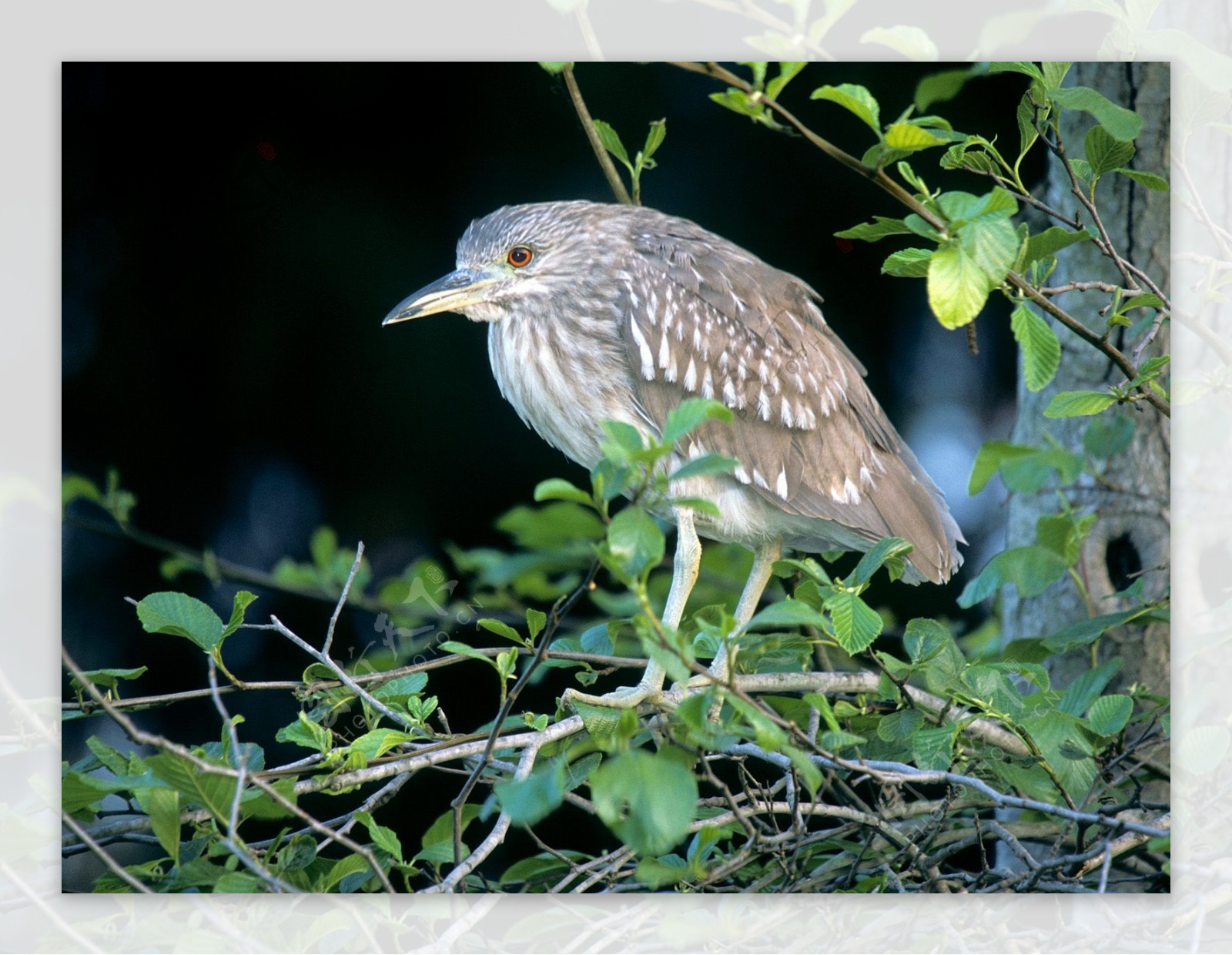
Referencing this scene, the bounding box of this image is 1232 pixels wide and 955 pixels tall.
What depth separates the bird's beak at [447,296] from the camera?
1.81 meters

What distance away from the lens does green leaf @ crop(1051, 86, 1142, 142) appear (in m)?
1.39

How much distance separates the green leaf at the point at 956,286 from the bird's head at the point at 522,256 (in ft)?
2.66

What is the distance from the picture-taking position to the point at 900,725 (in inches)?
61.4

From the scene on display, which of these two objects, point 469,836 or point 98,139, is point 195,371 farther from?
point 469,836

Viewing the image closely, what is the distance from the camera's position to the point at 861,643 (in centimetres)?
137

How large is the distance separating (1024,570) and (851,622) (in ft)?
1.46

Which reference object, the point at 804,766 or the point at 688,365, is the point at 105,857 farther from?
the point at 688,365

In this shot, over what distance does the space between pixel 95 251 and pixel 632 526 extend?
1.19 m

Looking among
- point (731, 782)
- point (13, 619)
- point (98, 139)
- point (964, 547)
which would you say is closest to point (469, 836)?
point (731, 782)

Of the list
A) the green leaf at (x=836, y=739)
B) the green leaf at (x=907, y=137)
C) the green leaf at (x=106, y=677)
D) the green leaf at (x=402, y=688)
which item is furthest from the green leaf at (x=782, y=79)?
the green leaf at (x=106, y=677)

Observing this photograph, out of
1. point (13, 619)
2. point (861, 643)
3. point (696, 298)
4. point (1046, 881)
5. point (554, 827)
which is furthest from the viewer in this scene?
point (554, 827)

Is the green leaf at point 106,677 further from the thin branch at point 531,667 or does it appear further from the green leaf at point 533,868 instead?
the green leaf at point 533,868

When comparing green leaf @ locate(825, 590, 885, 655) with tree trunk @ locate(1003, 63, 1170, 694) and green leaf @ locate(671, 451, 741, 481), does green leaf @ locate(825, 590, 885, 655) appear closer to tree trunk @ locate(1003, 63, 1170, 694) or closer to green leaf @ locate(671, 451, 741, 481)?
green leaf @ locate(671, 451, 741, 481)

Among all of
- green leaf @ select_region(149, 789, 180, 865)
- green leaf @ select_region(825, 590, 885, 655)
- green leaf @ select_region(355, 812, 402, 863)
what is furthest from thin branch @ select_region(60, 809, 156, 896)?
green leaf @ select_region(825, 590, 885, 655)
